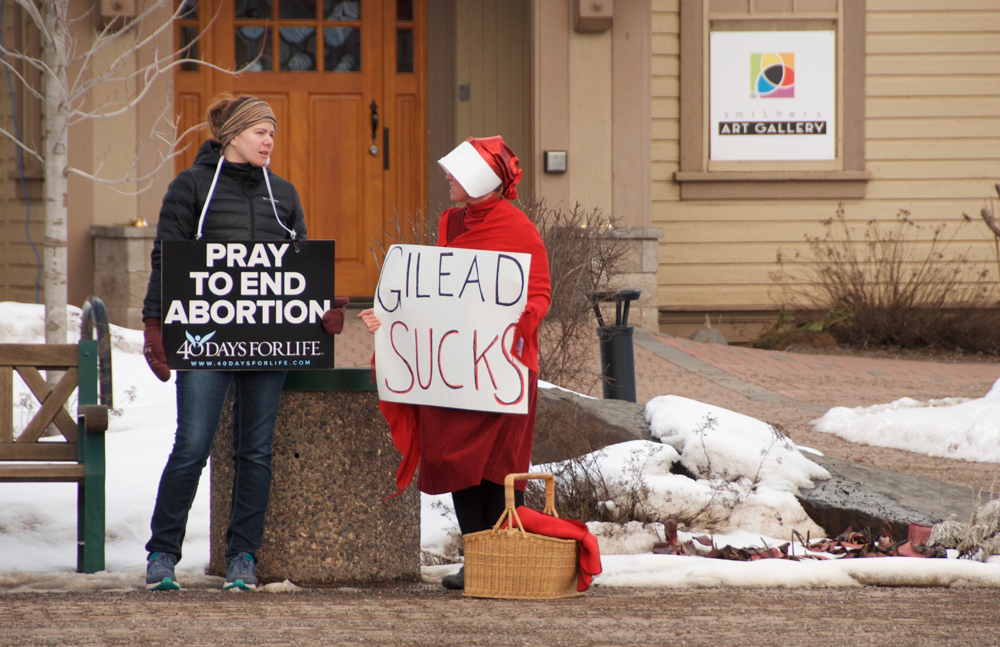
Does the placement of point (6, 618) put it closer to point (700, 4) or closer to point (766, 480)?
point (766, 480)

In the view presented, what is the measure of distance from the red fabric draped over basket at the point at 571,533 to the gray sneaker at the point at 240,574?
88 cm

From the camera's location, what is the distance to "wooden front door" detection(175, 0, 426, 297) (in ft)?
35.2

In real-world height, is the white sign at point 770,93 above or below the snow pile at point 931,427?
above

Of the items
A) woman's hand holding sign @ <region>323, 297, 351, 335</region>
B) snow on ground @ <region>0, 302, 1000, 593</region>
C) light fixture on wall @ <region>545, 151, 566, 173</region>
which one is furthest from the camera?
light fixture on wall @ <region>545, 151, 566, 173</region>

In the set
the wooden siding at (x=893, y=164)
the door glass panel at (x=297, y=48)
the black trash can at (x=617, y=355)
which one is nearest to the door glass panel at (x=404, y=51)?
the door glass panel at (x=297, y=48)

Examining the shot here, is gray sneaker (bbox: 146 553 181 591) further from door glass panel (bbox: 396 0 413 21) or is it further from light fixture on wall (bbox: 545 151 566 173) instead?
door glass panel (bbox: 396 0 413 21)

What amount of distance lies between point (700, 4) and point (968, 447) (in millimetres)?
6312

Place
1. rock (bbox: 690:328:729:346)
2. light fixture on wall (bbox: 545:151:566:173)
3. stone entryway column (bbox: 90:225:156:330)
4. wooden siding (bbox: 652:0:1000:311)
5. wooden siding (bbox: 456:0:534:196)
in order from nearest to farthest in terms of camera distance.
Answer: stone entryway column (bbox: 90:225:156:330)
light fixture on wall (bbox: 545:151:566:173)
wooden siding (bbox: 456:0:534:196)
rock (bbox: 690:328:729:346)
wooden siding (bbox: 652:0:1000:311)

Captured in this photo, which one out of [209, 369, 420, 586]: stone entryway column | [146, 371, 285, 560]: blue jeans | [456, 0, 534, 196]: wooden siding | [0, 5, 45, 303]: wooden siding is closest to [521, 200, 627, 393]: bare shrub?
[209, 369, 420, 586]: stone entryway column

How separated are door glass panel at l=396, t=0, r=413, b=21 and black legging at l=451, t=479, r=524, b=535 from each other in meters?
8.34

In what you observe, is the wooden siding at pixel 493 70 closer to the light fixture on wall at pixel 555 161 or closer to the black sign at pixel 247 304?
the light fixture on wall at pixel 555 161

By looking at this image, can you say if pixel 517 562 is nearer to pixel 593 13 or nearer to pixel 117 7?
pixel 593 13

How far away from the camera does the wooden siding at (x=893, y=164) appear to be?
11391mm

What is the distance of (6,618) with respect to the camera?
10.4ft
